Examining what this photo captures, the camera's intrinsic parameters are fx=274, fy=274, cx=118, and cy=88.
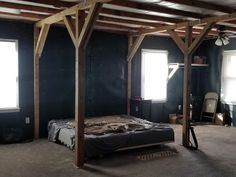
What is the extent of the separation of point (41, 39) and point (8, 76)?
1.06m

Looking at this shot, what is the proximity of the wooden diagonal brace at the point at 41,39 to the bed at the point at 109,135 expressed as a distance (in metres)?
1.54

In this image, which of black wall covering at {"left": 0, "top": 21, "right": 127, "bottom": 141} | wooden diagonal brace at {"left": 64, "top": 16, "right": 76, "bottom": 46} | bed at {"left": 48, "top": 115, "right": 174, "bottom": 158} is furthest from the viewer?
black wall covering at {"left": 0, "top": 21, "right": 127, "bottom": 141}

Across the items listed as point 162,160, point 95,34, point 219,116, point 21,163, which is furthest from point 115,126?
point 219,116

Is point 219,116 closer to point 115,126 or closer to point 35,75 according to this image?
point 115,126

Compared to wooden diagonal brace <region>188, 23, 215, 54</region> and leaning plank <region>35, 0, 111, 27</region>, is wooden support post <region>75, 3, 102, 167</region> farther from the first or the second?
wooden diagonal brace <region>188, 23, 215, 54</region>

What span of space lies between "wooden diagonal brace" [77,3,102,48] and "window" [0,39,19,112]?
227cm

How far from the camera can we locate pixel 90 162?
442 cm

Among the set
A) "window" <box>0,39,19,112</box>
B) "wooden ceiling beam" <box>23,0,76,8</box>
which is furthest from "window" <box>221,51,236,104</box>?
"window" <box>0,39,19,112</box>

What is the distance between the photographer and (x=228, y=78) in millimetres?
7906

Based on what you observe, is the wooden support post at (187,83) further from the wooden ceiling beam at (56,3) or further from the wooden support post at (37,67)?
the wooden support post at (37,67)

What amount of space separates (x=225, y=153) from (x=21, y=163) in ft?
11.7

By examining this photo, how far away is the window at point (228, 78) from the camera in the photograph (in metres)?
7.78

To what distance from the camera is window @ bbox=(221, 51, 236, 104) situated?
306 inches

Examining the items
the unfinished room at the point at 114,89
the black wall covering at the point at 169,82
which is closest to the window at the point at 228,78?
the unfinished room at the point at 114,89
